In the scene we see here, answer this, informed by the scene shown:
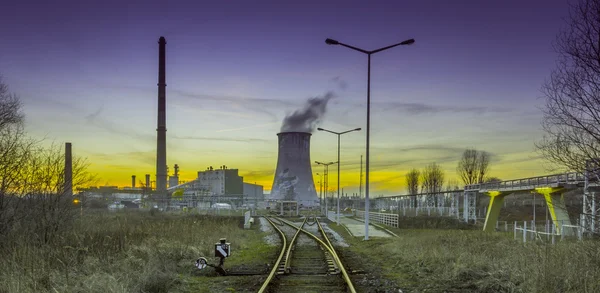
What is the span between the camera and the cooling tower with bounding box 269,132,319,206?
5659 centimetres

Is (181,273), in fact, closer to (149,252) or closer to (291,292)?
(149,252)

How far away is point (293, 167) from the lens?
56.7 metres

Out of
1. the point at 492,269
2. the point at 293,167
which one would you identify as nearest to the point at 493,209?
the point at 293,167

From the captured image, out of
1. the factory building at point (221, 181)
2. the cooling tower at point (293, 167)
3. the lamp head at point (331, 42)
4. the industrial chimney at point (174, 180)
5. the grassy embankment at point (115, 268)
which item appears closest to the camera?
the grassy embankment at point (115, 268)

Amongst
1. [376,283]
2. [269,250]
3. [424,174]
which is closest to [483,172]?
[424,174]

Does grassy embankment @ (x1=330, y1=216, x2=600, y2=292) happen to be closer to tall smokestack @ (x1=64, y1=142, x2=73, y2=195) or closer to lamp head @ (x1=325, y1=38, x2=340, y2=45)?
lamp head @ (x1=325, y1=38, x2=340, y2=45)

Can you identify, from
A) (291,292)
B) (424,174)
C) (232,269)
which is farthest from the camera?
(424,174)

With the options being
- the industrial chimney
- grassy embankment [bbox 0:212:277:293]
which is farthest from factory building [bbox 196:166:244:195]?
grassy embankment [bbox 0:212:277:293]

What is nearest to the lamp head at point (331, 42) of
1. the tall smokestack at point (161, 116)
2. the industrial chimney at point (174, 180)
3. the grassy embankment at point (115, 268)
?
the grassy embankment at point (115, 268)

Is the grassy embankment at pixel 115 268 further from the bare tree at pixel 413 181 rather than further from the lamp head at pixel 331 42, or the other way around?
the bare tree at pixel 413 181

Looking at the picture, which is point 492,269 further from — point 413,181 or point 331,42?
point 413,181

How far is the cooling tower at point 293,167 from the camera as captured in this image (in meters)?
56.6

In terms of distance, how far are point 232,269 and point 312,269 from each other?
1.87 metres

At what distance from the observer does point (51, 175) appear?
551 inches
